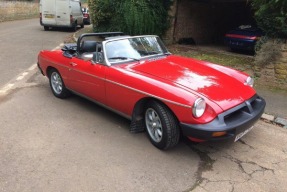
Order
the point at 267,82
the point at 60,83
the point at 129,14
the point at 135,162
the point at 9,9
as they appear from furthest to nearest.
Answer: the point at 9,9 < the point at 129,14 < the point at 267,82 < the point at 60,83 < the point at 135,162

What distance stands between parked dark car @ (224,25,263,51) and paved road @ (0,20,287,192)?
6.39m

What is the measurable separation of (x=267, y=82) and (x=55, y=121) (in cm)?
491

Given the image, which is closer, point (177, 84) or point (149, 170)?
point (149, 170)

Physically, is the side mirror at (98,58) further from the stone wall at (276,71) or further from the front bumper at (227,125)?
the stone wall at (276,71)

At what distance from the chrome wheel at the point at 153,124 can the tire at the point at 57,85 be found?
238 cm

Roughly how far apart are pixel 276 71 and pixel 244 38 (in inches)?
168

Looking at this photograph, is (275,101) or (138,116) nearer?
(138,116)

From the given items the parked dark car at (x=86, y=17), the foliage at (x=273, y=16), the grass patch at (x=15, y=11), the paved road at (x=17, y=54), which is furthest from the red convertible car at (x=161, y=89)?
the grass patch at (x=15, y=11)

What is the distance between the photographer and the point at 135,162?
157 inches

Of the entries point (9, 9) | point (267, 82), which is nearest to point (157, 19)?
point (267, 82)

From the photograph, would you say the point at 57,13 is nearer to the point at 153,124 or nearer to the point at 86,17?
the point at 86,17

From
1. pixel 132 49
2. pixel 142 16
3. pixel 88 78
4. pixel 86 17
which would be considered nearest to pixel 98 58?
pixel 88 78

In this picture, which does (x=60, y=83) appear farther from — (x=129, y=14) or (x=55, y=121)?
(x=129, y=14)

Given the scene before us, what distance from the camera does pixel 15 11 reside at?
3130cm
